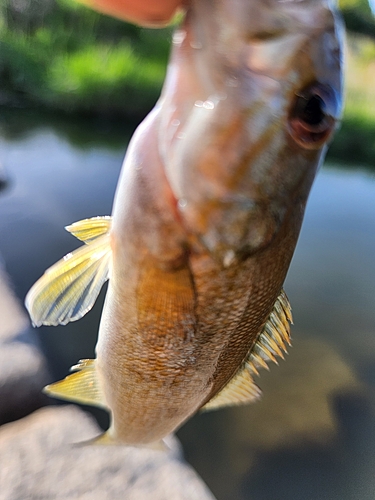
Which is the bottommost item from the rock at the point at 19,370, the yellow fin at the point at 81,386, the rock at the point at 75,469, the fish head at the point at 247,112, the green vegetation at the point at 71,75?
the rock at the point at 75,469

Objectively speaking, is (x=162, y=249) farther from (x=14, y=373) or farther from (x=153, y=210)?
(x=14, y=373)

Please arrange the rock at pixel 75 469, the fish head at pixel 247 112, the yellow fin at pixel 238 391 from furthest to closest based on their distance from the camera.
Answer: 1. the rock at pixel 75 469
2. the yellow fin at pixel 238 391
3. the fish head at pixel 247 112

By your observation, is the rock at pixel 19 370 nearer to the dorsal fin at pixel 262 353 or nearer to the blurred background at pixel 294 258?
the blurred background at pixel 294 258

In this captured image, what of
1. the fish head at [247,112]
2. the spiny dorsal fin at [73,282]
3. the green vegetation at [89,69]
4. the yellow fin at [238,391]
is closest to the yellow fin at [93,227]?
the spiny dorsal fin at [73,282]

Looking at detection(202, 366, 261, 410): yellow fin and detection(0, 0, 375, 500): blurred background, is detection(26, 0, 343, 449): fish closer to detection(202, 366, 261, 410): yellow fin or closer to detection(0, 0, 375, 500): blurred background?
detection(202, 366, 261, 410): yellow fin

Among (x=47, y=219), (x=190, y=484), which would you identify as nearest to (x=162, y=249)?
(x=190, y=484)

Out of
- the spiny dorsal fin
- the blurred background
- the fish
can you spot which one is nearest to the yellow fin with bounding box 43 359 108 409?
the fish
